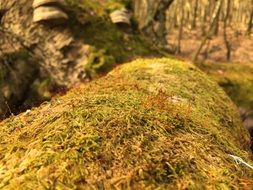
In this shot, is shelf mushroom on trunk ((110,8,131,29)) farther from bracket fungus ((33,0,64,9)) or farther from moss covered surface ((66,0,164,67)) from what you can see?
bracket fungus ((33,0,64,9))

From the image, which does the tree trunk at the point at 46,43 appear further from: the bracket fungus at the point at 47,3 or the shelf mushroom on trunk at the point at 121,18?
the shelf mushroom on trunk at the point at 121,18

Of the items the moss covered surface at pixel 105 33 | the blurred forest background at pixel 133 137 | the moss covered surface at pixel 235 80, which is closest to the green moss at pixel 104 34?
the moss covered surface at pixel 105 33

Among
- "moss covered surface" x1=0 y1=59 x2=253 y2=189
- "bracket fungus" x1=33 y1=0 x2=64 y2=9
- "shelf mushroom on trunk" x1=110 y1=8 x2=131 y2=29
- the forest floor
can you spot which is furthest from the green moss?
the forest floor

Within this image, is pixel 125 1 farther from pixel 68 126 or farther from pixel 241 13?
pixel 241 13

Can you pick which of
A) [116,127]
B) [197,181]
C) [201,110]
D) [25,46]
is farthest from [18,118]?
[25,46]

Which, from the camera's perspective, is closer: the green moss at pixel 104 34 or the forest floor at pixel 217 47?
the green moss at pixel 104 34

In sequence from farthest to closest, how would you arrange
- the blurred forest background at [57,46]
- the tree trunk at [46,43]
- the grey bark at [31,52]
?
the tree trunk at [46,43] → the grey bark at [31,52] → the blurred forest background at [57,46]
